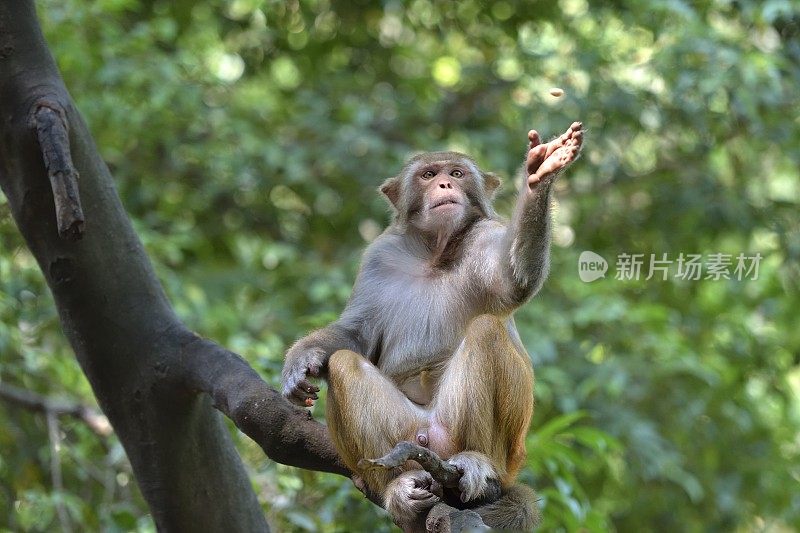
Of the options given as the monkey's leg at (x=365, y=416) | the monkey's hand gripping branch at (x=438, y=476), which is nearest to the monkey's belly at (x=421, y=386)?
the monkey's leg at (x=365, y=416)

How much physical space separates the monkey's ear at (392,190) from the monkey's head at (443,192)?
0.04 meters

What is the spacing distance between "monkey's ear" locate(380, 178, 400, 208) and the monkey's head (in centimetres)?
4

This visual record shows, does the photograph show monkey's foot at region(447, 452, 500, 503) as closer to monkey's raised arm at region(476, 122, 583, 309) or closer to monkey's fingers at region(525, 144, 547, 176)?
monkey's raised arm at region(476, 122, 583, 309)

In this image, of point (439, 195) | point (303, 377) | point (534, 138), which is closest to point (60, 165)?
point (303, 377)

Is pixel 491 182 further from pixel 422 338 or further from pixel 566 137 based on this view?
pixel 566 137

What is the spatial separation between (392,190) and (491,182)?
1.75 feet

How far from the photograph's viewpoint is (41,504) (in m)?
6.06

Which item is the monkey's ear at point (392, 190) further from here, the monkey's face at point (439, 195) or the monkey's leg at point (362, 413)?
the monkey's leg at point (362, 413)

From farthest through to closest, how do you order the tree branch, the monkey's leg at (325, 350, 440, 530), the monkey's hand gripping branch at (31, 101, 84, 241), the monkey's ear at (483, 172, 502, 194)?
the monkey's ear at (483, 172, 502, 194)
the tree branch
the monkey's leg at (325, 350, 440, 530)
the monkey's hand gripping branch at (31, 101, 84, 241)

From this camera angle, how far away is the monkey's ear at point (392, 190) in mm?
5359

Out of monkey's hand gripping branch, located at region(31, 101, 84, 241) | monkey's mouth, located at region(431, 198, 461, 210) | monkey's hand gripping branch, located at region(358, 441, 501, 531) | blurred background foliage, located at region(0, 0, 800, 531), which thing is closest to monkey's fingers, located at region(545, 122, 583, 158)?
monkey's mouth, located at region(431, 198, 461, 210)

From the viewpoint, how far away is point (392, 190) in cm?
541

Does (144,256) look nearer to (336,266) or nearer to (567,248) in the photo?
(336,266)

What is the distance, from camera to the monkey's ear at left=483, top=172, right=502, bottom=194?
5.15 m
